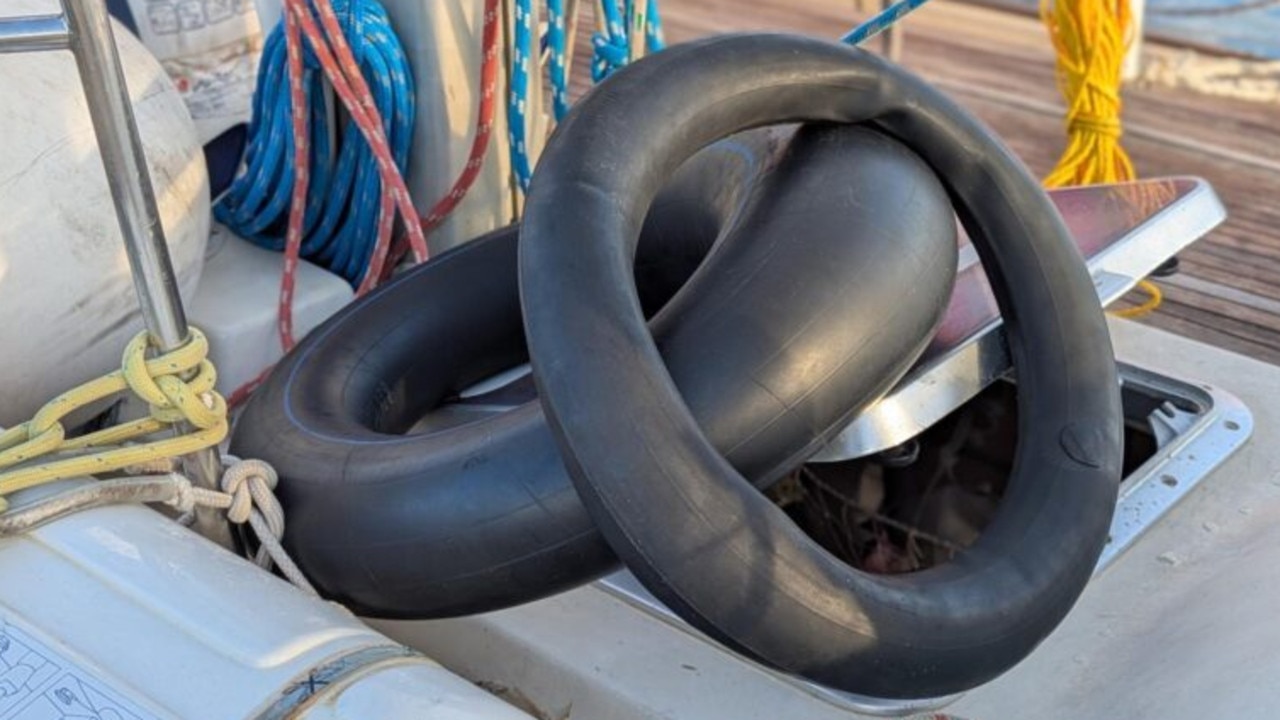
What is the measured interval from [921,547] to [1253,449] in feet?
1.35

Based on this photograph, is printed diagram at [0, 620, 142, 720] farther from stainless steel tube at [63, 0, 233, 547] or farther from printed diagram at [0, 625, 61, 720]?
stainless steel tube at [63, 0, 233, 547]

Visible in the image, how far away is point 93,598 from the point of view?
1.07m

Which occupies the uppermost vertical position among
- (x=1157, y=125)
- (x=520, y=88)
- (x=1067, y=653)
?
(x=520, y=88)

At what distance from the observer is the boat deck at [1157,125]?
2.23 m

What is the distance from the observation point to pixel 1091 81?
92.0 inches

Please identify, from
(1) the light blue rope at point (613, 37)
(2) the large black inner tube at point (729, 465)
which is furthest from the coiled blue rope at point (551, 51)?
(2) the large black inner tube at point (729, 465)

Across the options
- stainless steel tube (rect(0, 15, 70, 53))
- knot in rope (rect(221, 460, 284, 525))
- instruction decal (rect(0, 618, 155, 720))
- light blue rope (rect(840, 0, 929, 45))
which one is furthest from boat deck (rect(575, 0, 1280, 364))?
instruction decal (rect(0, 618, 155, 720))

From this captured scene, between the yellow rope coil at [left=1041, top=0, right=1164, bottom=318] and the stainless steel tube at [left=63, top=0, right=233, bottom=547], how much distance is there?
1.60 metres

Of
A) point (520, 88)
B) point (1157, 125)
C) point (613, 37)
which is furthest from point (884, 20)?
point (1157, 125)

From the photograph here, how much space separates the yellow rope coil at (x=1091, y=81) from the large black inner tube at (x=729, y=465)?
981mm

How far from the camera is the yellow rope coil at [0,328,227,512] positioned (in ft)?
3.85

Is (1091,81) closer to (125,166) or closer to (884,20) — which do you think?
(884,20)

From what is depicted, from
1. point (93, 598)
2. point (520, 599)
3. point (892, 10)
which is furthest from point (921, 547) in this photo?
point (93, 598)

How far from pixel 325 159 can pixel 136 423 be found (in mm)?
681
